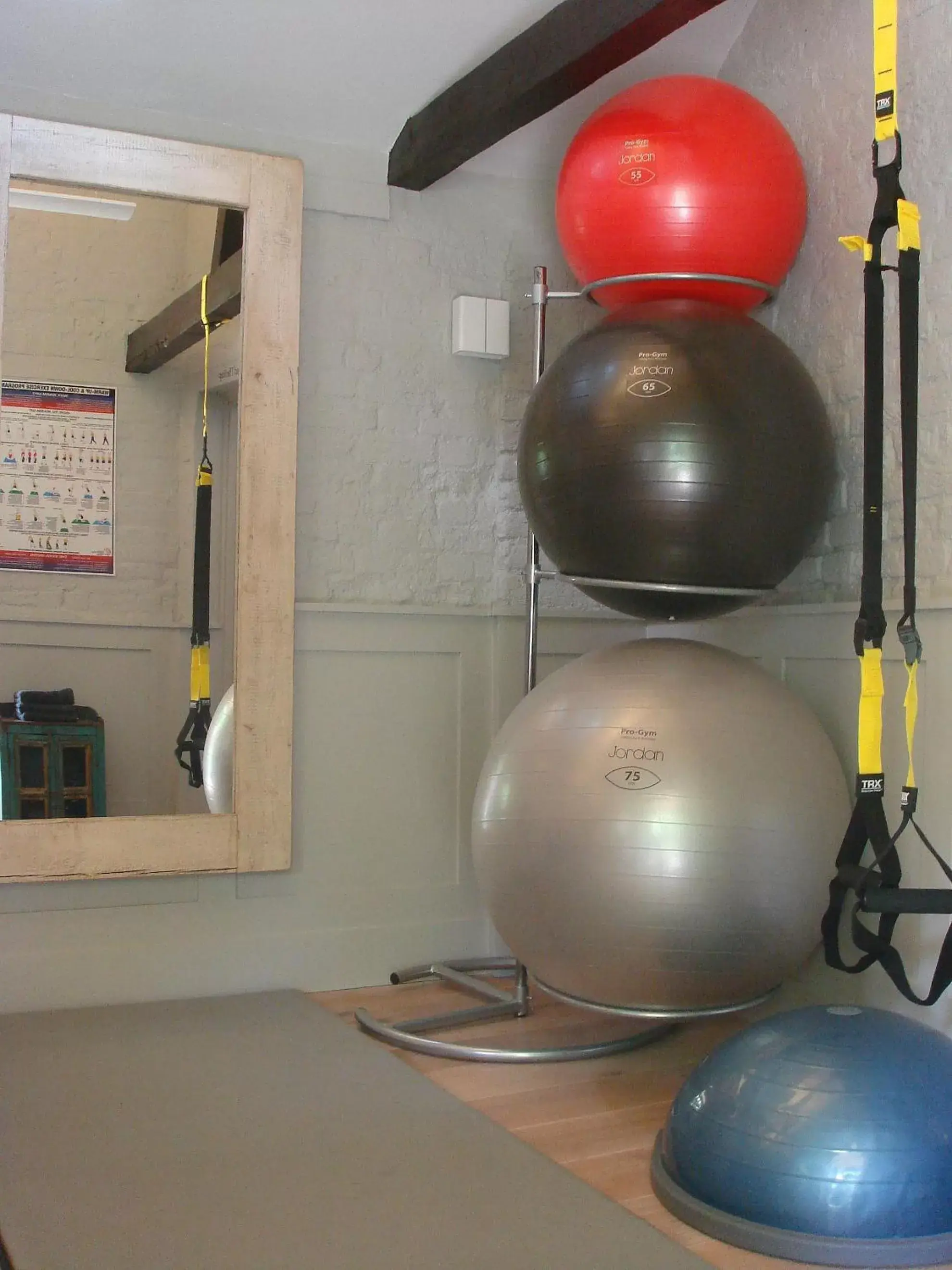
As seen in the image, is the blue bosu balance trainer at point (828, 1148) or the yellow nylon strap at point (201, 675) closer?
the blue bosu balance trainer at point (828, 1148)

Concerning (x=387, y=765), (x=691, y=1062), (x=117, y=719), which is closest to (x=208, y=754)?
(x=117, y=719)

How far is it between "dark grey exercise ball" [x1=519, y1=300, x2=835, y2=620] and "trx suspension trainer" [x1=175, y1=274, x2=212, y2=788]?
0.86m

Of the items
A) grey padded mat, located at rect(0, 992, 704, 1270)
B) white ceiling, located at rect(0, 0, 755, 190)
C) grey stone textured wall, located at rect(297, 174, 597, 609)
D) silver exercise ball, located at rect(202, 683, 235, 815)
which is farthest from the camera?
grey stone textured wall, located at rect(297, 174, 597, 609)

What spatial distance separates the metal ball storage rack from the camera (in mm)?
2422

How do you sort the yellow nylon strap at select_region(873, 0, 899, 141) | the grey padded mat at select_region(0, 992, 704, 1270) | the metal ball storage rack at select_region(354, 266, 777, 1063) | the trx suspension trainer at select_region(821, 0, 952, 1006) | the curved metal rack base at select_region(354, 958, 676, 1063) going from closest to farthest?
the grey padded mat at select_region(0, 992, 704, 1270) < the yellow nylon strap at select_region(873, 0, 899, 141) < the trx suspension trainer at select_region(821, 0, 952, 1006) < the metal ball storage rack at select_region(354, 266, 777, 1063) < the curved metal rack base at select_region(354, 958, 676, 1063)

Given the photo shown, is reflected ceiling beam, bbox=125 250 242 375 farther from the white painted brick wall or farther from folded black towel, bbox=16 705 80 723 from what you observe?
folded black towel, bbox=16 705 80 723

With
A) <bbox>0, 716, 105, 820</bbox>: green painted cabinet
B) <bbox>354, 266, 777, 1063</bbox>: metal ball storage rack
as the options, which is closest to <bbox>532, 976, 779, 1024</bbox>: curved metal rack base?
<bbox>354, 266, 777, 1063</bbox>: metal ball storage rack

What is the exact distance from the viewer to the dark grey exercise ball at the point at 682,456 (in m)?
2.34

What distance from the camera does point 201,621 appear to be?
2973mm

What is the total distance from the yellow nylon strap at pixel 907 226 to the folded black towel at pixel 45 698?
1.92m

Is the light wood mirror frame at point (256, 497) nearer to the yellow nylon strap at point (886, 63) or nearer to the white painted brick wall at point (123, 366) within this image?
the white painted brick wall at point (123, 366)

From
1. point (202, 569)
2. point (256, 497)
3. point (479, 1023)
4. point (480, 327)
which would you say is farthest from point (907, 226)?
point (479, 1023)

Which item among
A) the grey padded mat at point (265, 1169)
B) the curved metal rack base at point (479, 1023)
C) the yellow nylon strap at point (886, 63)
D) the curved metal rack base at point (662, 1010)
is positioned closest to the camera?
the grey padded mat at point (265, 1169)

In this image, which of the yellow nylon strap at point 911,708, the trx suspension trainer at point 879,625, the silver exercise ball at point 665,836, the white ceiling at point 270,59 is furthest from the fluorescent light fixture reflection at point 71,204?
the yellow nylon strap at point 911,708
